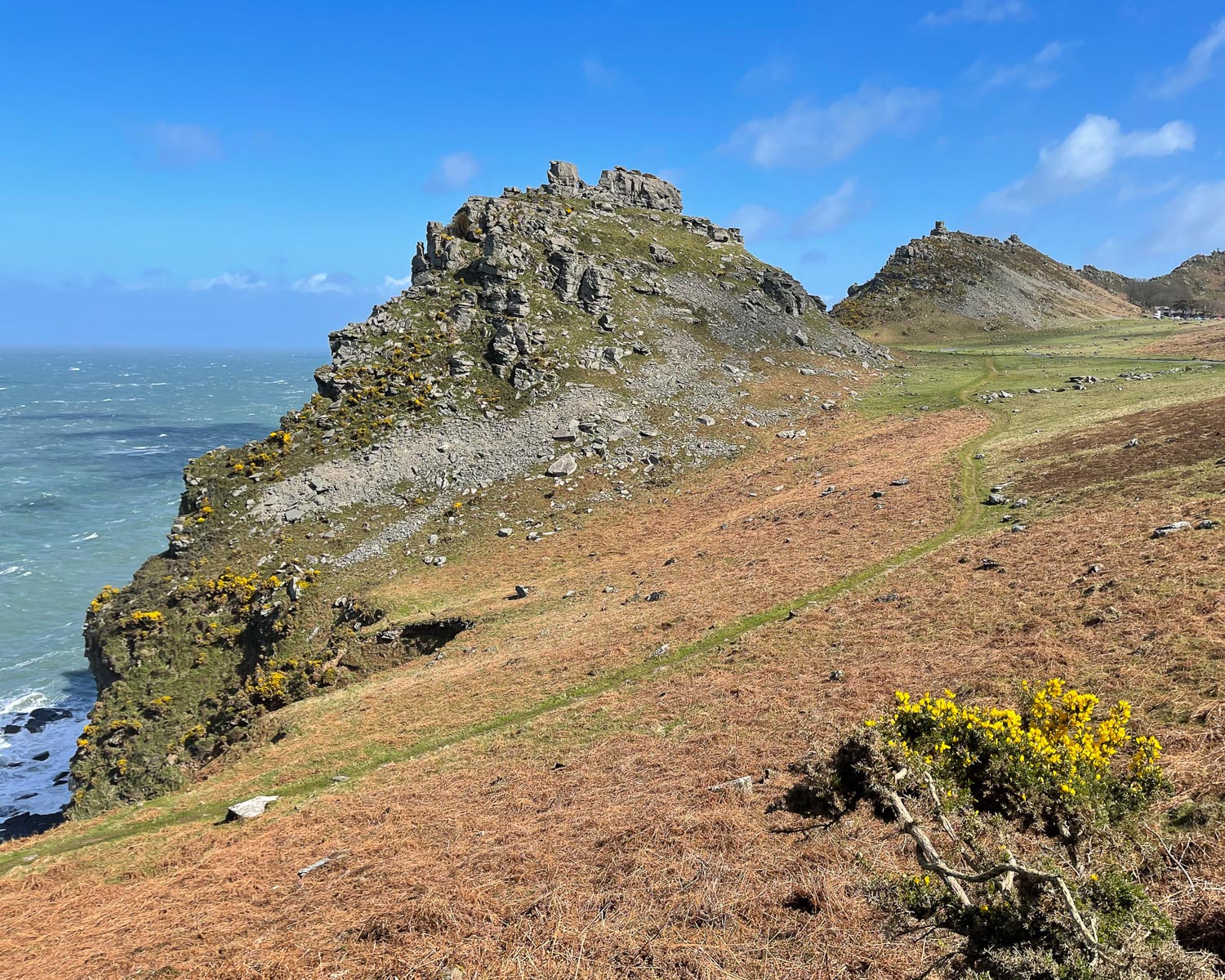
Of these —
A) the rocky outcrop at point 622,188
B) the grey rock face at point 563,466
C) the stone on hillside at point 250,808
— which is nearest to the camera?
the stone on hillside at point 250,808

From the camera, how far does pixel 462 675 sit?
995 inches

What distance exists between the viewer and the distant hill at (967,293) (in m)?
118

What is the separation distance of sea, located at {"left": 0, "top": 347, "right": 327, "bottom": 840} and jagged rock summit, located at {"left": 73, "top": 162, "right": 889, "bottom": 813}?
7058mm

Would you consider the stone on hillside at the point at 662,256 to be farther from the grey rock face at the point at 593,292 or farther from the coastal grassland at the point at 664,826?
the coastal grassland at the point at 664,826

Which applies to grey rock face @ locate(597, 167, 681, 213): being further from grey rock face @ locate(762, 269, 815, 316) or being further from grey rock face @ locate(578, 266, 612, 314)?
grey rock face @ locate(578, 266, 612, 314)

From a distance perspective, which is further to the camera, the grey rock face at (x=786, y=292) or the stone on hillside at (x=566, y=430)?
the grey rock face at (x=786, y=292)

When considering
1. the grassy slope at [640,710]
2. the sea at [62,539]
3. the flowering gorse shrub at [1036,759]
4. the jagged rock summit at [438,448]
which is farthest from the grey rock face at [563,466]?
the flowering gorse shrub at [1036,759]

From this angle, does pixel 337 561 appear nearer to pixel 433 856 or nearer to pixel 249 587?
pixel 249 587

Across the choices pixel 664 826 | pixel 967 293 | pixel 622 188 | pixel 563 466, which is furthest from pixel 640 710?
pixel 967 293

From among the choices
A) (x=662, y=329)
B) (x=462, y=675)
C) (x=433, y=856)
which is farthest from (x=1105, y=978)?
(x=662, y=329)

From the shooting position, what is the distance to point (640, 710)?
18.4 meters

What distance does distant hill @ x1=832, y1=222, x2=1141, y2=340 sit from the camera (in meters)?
118

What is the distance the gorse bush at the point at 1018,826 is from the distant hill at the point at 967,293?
118880 mm

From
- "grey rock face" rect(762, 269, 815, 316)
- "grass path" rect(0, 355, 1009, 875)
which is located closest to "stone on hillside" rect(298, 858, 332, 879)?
"grass path" rect(0, 355, 1009, 875)
